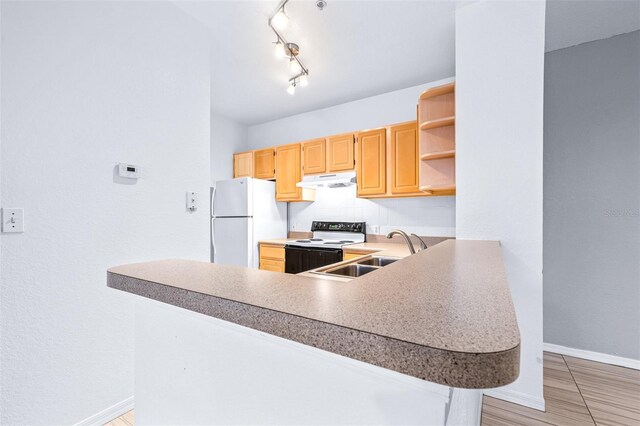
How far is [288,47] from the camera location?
90.7 inches

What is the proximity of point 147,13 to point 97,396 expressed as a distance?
2.27m

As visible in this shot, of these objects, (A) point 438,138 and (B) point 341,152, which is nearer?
(A) point 438,138

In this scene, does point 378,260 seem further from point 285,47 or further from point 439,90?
point 285,47

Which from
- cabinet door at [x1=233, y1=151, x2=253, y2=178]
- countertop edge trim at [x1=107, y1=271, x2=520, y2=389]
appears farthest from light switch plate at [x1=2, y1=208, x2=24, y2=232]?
cabinet door at [x1=233, y1=151, x2=253, y2=178]

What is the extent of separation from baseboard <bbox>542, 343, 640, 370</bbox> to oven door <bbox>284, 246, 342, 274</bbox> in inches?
77.6

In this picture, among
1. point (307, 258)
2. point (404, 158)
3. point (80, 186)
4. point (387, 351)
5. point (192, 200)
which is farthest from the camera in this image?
point (307, 258)

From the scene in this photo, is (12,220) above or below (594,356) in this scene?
above

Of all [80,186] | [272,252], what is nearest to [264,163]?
[272,252]

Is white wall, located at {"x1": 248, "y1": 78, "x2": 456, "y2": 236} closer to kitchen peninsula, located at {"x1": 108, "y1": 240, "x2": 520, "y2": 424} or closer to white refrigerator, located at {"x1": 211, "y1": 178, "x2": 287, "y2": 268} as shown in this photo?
white refrigerator, located at {"x1": 211, "y1": 178, "x2": 287, "y2": 268}

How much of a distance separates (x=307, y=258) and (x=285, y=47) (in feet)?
6.59

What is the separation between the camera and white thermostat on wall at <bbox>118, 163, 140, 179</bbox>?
1651 mm

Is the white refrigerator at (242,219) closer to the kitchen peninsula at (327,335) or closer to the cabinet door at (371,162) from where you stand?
the cabinet door at (371,162)

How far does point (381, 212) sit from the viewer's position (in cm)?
338

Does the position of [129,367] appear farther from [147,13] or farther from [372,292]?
A: [147,13]
